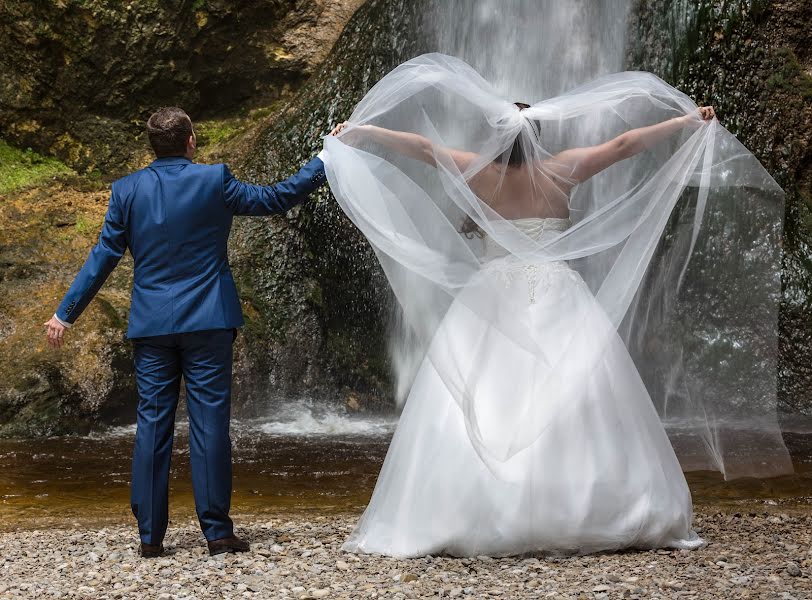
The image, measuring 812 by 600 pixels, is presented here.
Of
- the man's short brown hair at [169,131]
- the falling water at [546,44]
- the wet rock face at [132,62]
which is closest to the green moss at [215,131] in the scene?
the wet rock face at [132,62]

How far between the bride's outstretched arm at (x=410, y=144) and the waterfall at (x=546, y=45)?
5002 mm

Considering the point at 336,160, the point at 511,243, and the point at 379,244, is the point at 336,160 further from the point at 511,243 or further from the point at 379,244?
the point at 511,243

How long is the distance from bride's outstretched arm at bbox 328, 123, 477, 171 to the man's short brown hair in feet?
Answer: 2.37

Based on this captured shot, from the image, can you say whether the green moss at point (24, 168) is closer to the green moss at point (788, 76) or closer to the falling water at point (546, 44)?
the falling water at point (546, 44)

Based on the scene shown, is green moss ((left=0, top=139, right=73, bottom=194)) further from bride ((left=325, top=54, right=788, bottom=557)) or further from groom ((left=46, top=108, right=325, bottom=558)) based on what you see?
bride ((left=325, top=54, right=788, bottom=557))

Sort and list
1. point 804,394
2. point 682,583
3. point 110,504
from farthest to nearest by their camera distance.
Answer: point 804,394 < point 110,504 < point 682,583

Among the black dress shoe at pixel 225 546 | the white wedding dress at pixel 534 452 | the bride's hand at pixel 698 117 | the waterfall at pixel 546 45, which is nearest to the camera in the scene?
the white wedding dress at pixel 534 452

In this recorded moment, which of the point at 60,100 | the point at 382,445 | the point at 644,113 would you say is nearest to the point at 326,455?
the point at 382,445

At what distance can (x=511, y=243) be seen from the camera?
4570mm

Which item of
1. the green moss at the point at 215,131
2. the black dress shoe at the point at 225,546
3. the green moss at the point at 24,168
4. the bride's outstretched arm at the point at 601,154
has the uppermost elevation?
the green moss at the point at 215,131

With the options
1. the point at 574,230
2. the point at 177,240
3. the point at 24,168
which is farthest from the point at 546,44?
the point at 177,240

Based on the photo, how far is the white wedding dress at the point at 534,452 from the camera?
4.23m

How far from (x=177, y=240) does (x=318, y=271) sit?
5.60 m

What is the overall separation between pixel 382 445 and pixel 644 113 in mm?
3818
